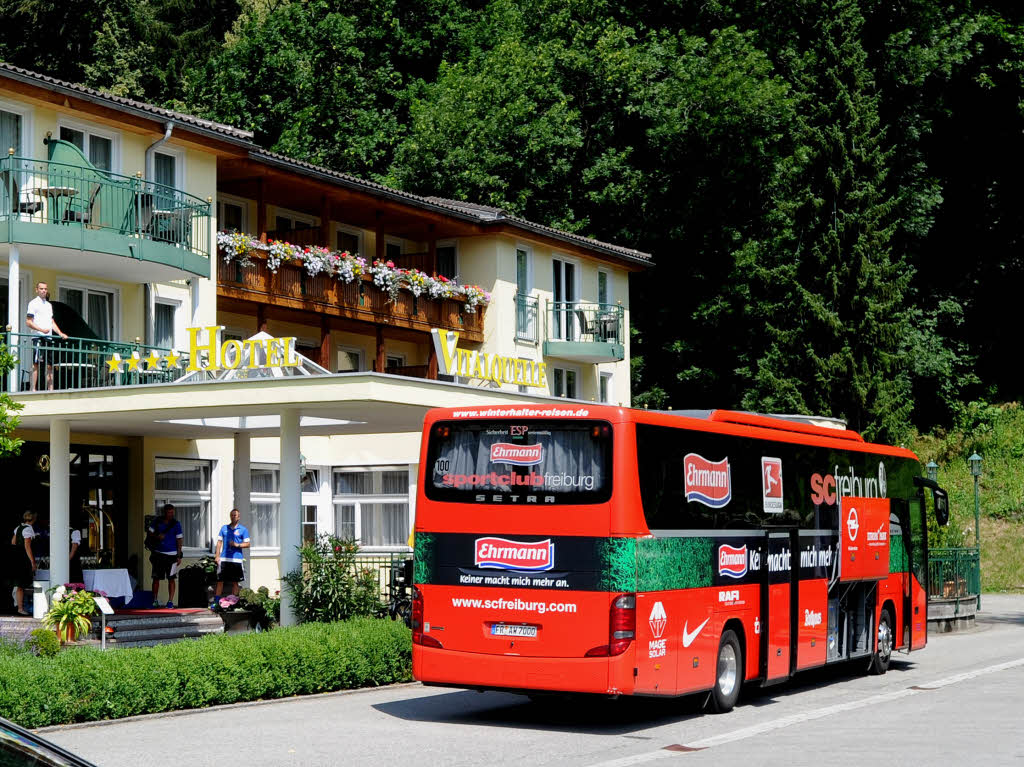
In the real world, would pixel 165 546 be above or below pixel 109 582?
above

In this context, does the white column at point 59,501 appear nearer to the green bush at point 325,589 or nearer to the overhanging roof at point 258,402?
the overhanging roof at point 258,402

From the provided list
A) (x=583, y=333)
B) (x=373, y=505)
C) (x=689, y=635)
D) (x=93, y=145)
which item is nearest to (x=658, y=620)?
(x=689, y=635)

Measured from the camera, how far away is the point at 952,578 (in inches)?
1109

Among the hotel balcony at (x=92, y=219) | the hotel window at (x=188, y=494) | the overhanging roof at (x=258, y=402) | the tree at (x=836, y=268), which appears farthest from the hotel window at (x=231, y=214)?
the tree at (x=836, y=268)

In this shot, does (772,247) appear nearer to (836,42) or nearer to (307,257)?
(836,42)

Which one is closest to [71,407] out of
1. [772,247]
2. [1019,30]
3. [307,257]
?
[307,257]

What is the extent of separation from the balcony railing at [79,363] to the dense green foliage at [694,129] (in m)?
23.2

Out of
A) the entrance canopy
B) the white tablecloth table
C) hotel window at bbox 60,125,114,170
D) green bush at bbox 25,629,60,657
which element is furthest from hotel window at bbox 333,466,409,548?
green bush at bbox 25,629,60,657

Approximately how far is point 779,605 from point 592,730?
Answer: 3287 mm

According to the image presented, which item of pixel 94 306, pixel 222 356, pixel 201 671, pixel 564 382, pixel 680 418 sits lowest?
pixel 201 671

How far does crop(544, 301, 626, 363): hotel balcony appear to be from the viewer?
4162 cm

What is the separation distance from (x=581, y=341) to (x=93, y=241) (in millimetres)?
19872

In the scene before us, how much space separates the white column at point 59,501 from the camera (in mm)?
22562

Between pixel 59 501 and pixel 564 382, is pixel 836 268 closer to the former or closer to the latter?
pixel 564 382
